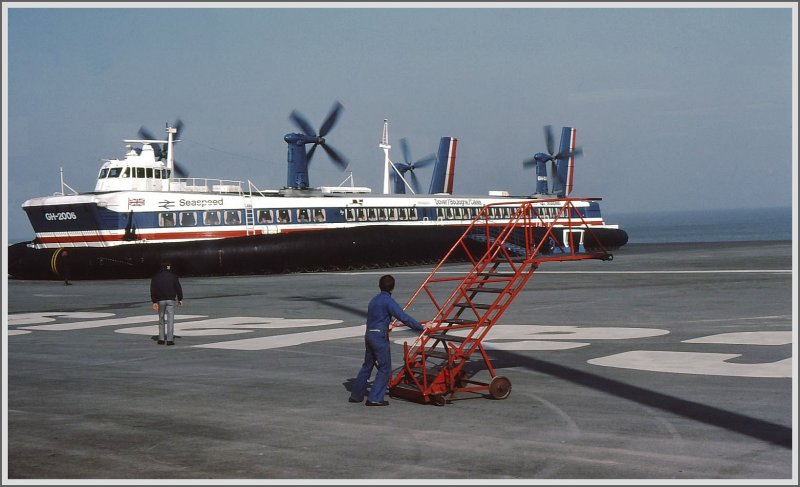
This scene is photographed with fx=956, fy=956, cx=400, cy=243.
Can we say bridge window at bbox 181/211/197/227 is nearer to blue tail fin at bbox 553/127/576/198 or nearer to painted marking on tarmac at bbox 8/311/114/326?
painted marking on tarmac at bbox 8/311/114/326

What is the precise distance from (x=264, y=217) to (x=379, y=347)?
3205cm

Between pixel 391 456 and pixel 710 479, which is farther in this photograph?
pixel 391 456

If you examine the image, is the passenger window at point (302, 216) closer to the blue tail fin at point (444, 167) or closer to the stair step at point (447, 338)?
the blue tail fin at point (444, 167)

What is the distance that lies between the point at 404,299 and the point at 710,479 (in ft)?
62.5

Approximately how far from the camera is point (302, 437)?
9.50 m

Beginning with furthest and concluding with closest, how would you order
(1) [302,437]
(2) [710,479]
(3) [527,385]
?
(3) [527,385] → (1) [302,437] → (2) [710,479]

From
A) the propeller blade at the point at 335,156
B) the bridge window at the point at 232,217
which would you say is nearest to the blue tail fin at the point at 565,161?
the propeller blade at the point at 335,156

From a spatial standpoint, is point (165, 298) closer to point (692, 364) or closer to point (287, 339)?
point (287, 339)

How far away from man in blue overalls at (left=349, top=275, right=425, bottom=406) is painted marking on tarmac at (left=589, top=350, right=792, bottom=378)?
3.78m

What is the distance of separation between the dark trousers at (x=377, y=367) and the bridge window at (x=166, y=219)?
2962 centimetres

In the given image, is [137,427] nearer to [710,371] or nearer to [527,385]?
[527,385]

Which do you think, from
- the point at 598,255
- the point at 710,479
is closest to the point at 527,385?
the point at 598,255

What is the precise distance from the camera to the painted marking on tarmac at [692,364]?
1262cm

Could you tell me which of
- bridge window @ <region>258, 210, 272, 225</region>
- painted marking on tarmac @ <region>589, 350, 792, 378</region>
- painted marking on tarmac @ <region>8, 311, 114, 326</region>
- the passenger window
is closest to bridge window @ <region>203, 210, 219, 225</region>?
bridge window @ <region>258, 210, 272, 225</region>
